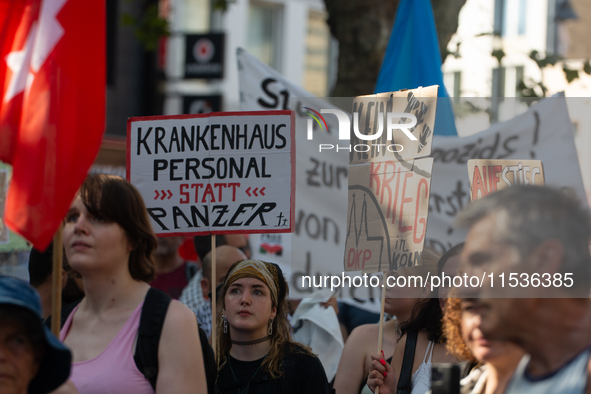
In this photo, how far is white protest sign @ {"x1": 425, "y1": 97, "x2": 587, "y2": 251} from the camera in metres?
5.39

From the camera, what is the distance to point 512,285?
55.8 inches

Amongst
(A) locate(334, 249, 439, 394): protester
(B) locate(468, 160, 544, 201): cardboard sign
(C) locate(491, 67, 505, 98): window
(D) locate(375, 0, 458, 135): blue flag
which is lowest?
(A) locate(334, 249, 439, 394): protester

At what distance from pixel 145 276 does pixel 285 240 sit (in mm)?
2897

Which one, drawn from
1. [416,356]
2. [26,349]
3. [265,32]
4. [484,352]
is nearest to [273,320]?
[416,356]

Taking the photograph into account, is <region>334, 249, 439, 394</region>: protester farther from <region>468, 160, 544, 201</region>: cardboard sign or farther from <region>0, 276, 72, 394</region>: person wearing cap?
<region>0, 276, 72, 394</region>: person wearing cap

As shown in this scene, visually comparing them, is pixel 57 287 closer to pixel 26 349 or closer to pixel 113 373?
pixel 113 373

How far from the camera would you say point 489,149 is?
546 centimetres

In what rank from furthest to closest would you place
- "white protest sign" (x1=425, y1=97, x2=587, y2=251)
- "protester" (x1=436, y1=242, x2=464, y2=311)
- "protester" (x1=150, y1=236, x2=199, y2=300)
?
"protester" (x1=150, y1=236, x2=199, y2=300)
"white protest sign" (x1=425, y1=97, x2=587, y2=251)
"protester" (x1=436, y1=242, x2=464, y2=311)

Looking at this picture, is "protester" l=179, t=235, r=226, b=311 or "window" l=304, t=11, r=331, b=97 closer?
"protester" l=179, t=235, r=226, b=311

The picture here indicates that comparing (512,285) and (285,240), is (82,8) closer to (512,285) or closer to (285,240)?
(512,285)

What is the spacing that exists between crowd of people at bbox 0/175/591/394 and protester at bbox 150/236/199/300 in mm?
711

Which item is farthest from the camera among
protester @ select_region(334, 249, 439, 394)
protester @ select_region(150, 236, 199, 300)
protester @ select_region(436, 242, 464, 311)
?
protester @ select_region(150, 236, 199, 300)

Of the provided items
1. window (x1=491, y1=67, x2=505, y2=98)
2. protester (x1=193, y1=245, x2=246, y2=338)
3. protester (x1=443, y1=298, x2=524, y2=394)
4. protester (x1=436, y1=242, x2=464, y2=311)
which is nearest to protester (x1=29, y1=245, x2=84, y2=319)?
protester (x1=193, y1=245, x2=246, y2=338)

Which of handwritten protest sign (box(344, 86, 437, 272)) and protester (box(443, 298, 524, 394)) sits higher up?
handwritten protest sign (box(344, 86, 437, 272))
